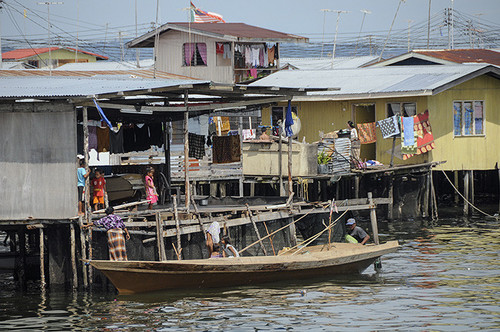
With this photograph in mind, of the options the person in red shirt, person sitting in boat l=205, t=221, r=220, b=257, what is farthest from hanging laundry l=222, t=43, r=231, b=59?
person sitting in boat l=205, t=221, r=220, b=257

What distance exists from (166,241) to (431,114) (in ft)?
53.0

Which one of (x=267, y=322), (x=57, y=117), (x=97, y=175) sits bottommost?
(x=267, y=322)

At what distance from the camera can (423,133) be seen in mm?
29859

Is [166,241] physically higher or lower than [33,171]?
lower

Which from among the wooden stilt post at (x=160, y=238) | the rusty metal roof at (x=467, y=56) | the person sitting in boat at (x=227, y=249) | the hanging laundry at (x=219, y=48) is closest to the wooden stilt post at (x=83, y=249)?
the wooden stilt post at (x=160, y=238)

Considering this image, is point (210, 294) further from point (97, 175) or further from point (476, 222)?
point (476, 222)

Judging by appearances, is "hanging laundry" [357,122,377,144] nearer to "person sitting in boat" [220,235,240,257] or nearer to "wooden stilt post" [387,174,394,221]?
"wooden stilt post" [387,174,394,221]

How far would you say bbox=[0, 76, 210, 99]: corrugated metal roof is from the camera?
1662cm

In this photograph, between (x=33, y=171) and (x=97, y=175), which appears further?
(x=97, y=175)

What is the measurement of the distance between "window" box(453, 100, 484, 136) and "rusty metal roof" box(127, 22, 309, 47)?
895 cm

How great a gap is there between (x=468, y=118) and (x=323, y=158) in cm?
655

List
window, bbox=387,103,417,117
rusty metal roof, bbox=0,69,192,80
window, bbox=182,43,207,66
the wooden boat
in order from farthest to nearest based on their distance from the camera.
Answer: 1. window, bbox=182,43,207,66
2. window, bbox=387,103,417,117
3. rusty metal roof, bbox=0,69,192,80
4. the wooden boat

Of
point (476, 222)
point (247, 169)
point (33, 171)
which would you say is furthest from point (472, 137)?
point (33, 171)

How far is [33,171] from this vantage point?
17047 mm
